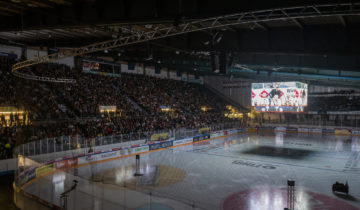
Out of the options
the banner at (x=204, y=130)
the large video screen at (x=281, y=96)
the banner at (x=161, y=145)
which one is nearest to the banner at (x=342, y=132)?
the large video screen at (x=281, y=96)

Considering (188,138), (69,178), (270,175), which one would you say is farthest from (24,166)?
(188,138)

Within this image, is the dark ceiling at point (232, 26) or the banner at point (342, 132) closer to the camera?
the dark ceiling at point (232, 26)

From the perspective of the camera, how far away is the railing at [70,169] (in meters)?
9.71

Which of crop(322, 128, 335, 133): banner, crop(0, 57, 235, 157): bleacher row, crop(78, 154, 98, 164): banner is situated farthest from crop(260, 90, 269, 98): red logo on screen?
crop(78, 154, 98, 164): banner

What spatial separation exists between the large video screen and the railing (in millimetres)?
12254

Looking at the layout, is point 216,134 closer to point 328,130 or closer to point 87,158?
point 328,130

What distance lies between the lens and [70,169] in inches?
681

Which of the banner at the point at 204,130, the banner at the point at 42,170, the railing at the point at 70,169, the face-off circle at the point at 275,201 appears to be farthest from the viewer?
the banner at the point at 204,130

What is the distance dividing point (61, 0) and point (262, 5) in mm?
8079

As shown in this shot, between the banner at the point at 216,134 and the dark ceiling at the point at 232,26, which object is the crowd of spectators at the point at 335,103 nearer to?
the banner at the point at 216,134

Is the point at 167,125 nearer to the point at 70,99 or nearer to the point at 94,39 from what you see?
the point at 70,99

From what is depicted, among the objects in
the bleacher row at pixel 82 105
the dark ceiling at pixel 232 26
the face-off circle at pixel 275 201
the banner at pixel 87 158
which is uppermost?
the dark ceiling at pixel 232 26

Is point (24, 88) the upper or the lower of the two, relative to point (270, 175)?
upper

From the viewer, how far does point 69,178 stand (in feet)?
38.6
